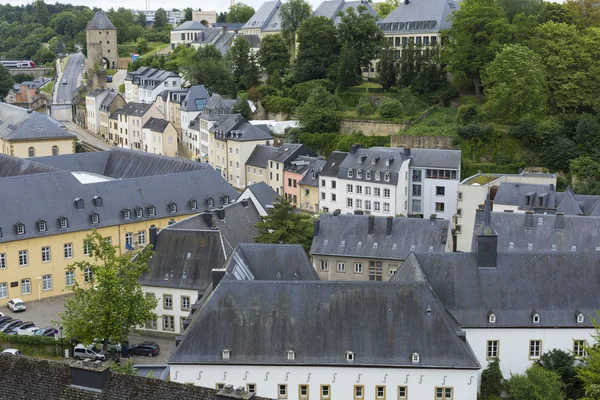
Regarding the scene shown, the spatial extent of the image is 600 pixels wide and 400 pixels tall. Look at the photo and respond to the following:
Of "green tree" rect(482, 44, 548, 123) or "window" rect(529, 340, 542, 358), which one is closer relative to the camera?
"window" rect(529, 340, 542, 358)

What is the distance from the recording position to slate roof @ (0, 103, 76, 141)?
70938 mm

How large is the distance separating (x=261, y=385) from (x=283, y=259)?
9.03 m

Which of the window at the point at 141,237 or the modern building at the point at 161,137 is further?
the modern building at the point at 161,137

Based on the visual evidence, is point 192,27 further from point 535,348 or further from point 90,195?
point 535,348

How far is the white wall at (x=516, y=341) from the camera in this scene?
33.5m

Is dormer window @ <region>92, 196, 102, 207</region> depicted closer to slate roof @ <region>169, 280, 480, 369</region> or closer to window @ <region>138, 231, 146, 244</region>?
window @ <region>138, 231, 146, 244</region>

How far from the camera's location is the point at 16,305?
4312 cm

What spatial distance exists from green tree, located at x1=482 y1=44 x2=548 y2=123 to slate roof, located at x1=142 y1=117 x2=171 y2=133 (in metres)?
33.4

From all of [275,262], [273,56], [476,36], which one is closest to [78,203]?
[275,262]

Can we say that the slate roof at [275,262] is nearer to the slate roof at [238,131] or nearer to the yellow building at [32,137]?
the slate roof at [238,131]

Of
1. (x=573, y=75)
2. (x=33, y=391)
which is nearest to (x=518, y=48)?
(x=573, y=75)

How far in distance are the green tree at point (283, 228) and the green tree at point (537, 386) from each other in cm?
1698

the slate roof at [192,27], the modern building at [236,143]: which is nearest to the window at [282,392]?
the modern building at [236,143]

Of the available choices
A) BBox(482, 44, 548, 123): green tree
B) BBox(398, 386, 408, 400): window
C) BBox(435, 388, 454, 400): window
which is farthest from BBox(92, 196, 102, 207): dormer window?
BBox(482, 44, 548, 123): green tree
